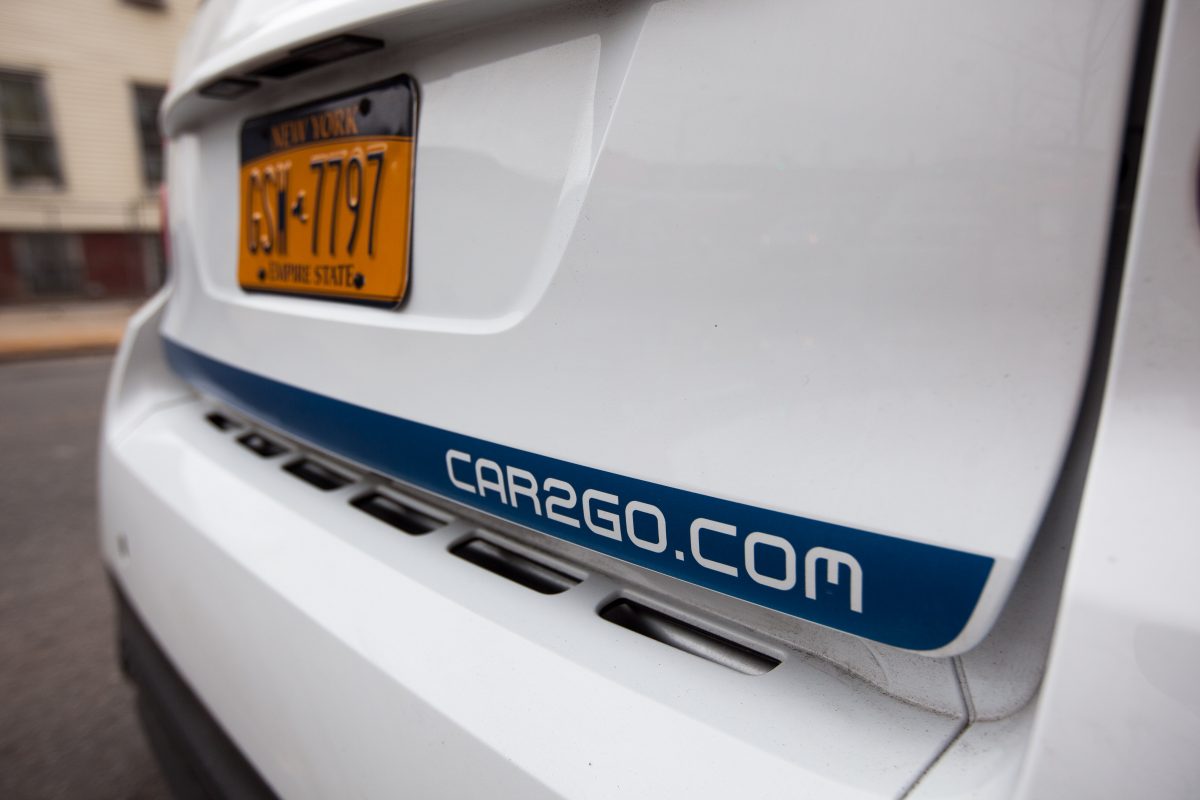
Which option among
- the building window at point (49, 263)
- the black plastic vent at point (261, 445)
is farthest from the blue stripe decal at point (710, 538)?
the building window at point (49, 263)

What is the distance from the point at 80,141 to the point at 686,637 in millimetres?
14697

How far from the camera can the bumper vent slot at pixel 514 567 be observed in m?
0.92

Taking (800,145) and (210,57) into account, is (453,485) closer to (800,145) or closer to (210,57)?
(800,145)

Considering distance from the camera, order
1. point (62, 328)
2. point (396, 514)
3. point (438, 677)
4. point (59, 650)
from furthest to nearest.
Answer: point (62, 328) → point (59, 650) → point (396, 514) → point (438, 677)

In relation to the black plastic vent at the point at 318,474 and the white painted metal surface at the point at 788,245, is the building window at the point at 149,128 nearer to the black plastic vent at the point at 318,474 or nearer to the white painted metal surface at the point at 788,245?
the black plastic vent at the point at 318,474

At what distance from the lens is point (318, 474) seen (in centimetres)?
128

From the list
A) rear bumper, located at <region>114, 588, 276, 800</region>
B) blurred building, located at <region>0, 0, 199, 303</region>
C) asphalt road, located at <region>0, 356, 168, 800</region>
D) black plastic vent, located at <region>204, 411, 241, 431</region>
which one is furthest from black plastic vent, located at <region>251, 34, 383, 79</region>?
blurred building, located at <region>0, 0, 199, 303</region>

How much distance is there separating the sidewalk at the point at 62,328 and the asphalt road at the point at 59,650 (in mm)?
5039

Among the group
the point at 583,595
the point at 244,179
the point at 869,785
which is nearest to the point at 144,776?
the point at 244,179

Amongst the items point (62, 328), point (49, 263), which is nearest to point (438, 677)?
point (62, 328)

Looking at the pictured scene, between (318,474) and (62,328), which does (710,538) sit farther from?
(62,328)

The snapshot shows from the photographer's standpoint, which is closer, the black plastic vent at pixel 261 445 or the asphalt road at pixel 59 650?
the black plastic vent at pixel 261 445

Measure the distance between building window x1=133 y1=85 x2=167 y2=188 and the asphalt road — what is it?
32.8ft

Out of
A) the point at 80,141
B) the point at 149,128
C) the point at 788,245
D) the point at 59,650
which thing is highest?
the point at 149,128
